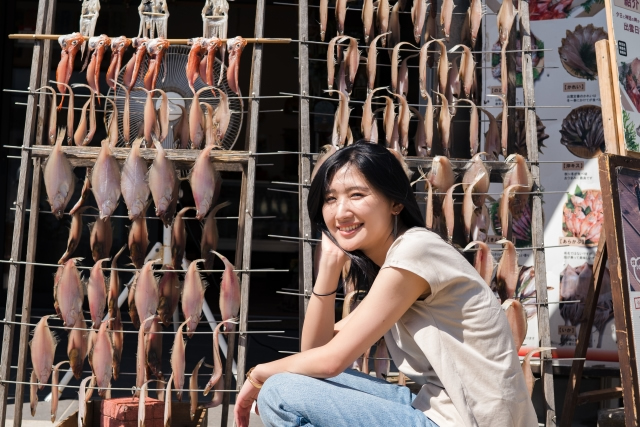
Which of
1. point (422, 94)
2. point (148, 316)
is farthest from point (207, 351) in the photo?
point (422, 94)

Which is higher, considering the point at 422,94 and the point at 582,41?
the point at 582,41

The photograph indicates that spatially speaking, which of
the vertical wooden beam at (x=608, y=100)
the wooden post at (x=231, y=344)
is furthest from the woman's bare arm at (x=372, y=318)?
the vertical wooden beam at (x=608, y=100)

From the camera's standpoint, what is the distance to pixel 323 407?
7.55 ft

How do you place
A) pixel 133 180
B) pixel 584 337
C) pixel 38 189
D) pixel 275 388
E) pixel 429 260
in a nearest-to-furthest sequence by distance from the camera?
pixel 429 260
pixel 275 388
pixel 133 180
pixel 38 189
pixel 584 337

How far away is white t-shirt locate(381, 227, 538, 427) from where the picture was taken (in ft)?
7.30

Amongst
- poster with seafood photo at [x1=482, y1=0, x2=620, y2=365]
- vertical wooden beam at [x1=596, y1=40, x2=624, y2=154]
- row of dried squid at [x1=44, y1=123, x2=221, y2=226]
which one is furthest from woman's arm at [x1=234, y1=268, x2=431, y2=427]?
poster with seafood photo at [x1=482, y1=0, x2=620, y2=365]

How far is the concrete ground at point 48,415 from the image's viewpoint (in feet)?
13.3

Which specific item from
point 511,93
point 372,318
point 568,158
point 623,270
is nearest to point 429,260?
point 372,318

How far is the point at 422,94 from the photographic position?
3582 mm

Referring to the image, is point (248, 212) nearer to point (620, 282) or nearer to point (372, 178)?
point (372, 178)

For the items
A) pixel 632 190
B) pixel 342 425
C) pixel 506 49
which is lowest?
pixel 342 425

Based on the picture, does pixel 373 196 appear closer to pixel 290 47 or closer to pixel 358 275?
pixel 358 275

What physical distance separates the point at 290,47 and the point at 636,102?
4.35 meters

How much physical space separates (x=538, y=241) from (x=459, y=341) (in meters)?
1.34
